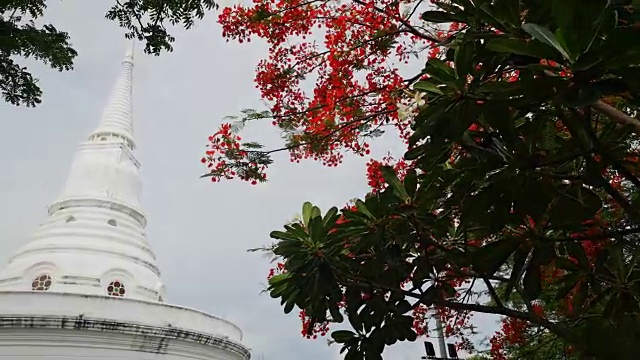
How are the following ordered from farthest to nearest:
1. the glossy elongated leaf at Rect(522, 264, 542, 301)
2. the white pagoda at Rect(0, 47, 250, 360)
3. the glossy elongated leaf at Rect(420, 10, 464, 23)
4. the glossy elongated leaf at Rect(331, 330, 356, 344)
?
1. the white pagoda at Rect(0, 47, 250, 360)
2. the glossy elongated leaf at Rect(331, 330, 356, 344)
3. the glossy elongated leaf at Rect(522, 264, 542, 301)
4. the glossy elongated leaf at Rect(420, 10, 464, 23)

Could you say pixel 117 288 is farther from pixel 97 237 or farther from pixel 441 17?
pixel 441 17

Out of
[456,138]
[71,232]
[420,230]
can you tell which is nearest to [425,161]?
[420,230]

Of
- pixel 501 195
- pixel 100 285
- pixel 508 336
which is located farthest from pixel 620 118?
pixel 100 285

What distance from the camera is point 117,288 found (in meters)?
12.9

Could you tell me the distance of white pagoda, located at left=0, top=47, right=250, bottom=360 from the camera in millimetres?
10148

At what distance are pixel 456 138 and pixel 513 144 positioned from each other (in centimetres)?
30

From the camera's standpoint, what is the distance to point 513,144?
183 cm

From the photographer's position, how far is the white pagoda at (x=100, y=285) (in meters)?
10.1

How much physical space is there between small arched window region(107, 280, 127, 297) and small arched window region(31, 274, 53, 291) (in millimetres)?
1366

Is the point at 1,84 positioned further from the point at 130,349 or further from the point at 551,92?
the point at 130,349

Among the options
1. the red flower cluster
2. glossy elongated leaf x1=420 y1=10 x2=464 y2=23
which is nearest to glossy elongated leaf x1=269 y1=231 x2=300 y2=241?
glossy elongated leaf x1=420 y1=10 x2=464 y2=23

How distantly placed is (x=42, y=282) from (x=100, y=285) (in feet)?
4.51

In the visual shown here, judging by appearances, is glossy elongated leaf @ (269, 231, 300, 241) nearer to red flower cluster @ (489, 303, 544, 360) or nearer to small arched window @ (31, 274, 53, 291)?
red flower cluster @ (489, 303, 544, 360)

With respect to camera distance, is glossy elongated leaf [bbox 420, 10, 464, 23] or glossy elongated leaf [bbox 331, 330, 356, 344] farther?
glossy elongated leaf [bbox 331, 330, 356, 344]
